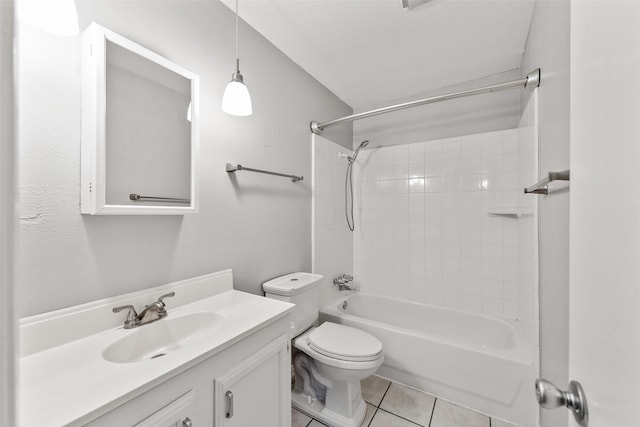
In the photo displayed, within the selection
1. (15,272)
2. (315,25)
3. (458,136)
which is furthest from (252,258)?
(458,136)

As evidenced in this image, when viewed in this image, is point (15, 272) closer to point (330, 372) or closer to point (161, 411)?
point (161, 411)

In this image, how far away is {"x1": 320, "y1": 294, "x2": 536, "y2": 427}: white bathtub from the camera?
5.05 feet

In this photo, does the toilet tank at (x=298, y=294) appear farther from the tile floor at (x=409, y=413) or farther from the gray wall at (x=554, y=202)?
Answer: the gray wall at (x=554, y=202)

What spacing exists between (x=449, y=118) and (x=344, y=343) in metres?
2.15

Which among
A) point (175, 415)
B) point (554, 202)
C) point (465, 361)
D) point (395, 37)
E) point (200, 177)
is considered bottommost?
point (465, 361)

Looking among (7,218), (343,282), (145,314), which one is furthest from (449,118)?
(7,218)

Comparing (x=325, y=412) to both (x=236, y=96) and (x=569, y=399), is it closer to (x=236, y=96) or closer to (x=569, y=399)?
(x=569, y=399)

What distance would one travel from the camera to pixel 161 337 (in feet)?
3.39

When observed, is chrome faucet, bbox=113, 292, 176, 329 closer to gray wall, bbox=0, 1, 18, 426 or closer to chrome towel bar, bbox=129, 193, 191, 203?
chrome towel bar, bbox=129, 193, 191, 203

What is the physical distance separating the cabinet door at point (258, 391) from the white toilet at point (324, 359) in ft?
1.33

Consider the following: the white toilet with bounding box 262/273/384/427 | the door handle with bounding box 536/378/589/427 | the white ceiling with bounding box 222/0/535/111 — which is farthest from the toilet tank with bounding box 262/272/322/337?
the white ceiling with bounding box 222/0/535/111

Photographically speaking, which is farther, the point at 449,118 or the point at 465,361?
the point at 449,118

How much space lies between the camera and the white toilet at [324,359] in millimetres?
1488

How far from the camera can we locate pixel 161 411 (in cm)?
70
